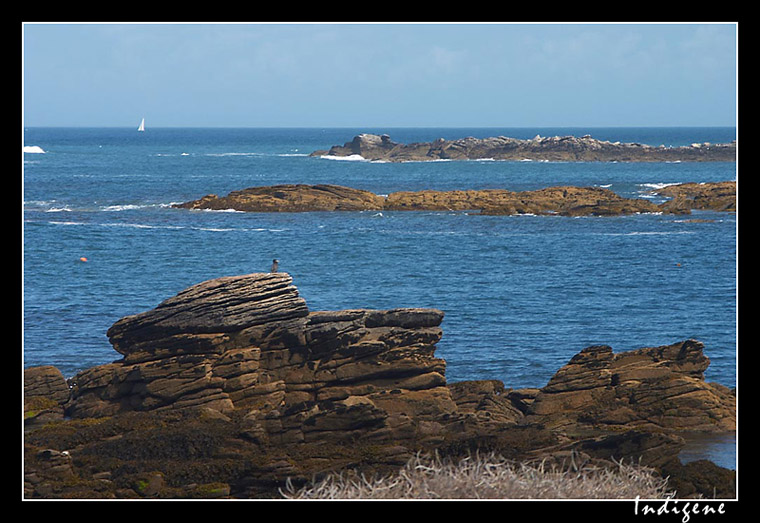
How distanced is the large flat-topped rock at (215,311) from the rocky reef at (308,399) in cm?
4

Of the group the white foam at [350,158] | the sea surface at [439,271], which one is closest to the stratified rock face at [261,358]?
the sea surface at [439,271]

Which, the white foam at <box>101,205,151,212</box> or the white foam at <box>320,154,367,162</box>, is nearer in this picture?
the white foam at <box>101,205,151,212</box>

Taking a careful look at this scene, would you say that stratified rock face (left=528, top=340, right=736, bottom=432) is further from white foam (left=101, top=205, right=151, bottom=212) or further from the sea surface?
white foam (left=101, top=205, right=151, bottom=212)

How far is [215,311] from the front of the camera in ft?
92.6

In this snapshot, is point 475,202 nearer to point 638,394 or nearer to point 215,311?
point 638,394

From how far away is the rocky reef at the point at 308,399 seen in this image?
75.6 ft

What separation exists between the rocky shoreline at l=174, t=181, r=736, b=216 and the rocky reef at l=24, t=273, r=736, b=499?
173ft

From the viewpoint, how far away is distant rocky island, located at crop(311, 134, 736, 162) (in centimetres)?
17100

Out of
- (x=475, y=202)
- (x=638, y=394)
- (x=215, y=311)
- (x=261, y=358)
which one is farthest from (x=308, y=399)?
(x=475, y=202)

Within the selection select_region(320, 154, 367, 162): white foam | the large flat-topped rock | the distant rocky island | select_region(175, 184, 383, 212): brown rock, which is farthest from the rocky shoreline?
select_region(320, 154, 367, 162): white foam

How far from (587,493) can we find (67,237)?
55.0 m

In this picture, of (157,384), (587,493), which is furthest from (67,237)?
(587,493)
